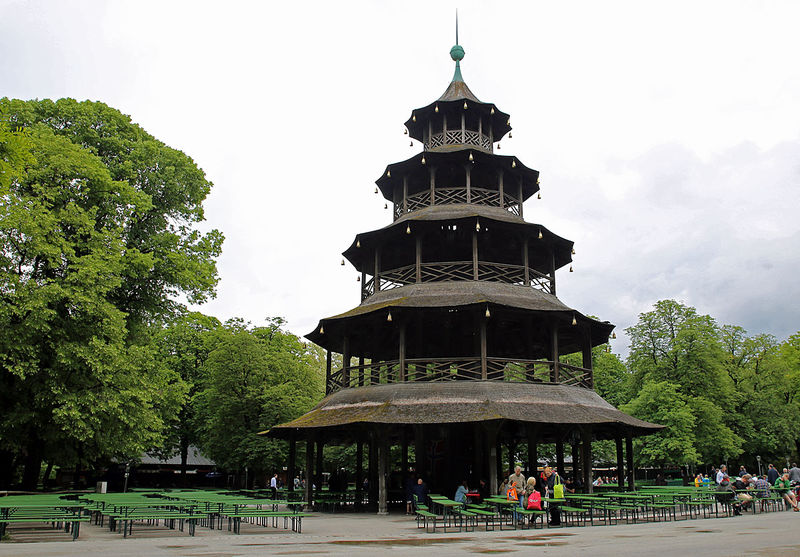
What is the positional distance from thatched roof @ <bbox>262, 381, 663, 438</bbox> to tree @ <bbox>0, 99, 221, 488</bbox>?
6.76m

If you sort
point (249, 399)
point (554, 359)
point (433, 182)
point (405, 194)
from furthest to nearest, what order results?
1. point (249, 399)
2. point (405, 194)
3. point (433, 182)
4. point (554, 359)

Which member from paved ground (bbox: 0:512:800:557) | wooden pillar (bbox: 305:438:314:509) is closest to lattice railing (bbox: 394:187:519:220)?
wooden pillar (bbox: 305:438:314:509)

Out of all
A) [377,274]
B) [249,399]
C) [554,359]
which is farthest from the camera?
[249,399]

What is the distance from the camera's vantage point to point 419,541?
15.2 metres

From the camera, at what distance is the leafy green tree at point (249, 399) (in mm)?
43656

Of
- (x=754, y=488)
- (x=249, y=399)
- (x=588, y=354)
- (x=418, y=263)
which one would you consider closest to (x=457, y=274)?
(x=418, y=263)

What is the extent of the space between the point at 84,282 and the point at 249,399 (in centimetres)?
2262

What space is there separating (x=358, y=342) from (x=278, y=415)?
51.0 ft

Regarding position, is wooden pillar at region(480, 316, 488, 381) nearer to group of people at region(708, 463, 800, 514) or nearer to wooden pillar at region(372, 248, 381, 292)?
wooden pillar at region(372, 248, 381, 292)

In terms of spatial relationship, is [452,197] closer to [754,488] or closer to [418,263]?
[418,263]

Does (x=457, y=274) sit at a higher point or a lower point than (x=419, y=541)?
higher

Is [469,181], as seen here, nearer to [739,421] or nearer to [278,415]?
[278,415]

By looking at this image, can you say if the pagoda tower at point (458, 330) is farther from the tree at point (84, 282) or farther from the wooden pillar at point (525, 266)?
the tree at point (84, 282)

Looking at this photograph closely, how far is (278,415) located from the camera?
44.0 m
